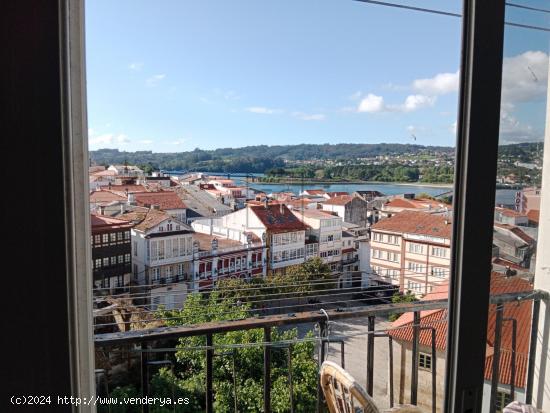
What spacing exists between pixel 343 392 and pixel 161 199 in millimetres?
1023

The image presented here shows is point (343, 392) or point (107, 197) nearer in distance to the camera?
point (107, 197)

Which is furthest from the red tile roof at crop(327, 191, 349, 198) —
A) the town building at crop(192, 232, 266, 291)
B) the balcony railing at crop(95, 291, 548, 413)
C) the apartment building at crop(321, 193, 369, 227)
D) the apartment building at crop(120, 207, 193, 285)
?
the apartment building at crop(120, 207, 193, 285)

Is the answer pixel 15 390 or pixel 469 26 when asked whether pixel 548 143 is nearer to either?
pixel 469 26

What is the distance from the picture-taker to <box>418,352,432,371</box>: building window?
212 centimetres

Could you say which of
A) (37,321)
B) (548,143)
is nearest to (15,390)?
(37,321)

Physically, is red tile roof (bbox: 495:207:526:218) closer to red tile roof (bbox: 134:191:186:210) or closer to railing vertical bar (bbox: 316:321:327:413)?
railing vertical bar (bbox: 316:321:327:413)

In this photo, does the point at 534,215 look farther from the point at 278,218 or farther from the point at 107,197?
the point at 107,197

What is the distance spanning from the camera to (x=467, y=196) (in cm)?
94

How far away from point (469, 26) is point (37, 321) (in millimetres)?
1091

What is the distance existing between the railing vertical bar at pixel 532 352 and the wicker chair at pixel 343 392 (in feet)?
2.67

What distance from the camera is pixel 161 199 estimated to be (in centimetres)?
158

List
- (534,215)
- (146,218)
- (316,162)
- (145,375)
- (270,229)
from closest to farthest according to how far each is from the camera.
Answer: (534,215) → (146,218) → (145,375) → (316,162) → (270,229)

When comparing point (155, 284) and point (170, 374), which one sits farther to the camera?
point (170, 374)

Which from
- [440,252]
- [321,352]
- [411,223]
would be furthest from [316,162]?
[321,352]
